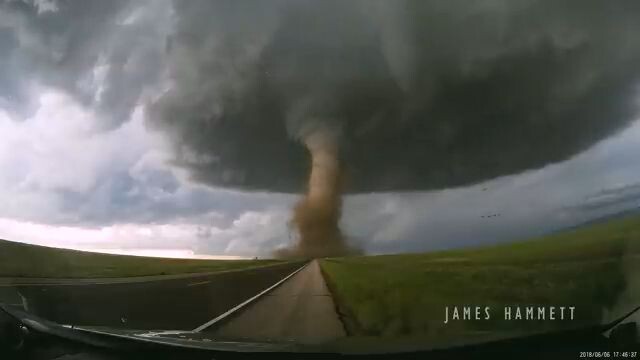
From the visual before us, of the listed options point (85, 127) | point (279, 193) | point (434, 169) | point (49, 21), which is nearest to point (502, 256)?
point (434, 169)

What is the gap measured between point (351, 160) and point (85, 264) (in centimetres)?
134

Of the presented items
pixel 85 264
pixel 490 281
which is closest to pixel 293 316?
pixel 490 281

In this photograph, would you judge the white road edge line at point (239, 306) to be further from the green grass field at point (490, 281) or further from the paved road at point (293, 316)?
the green grass field at point (490, 281)

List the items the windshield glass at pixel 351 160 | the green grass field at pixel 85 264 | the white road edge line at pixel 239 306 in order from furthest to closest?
1. the green grass field at pixel 85 264
2. the white road edge line at pixel 239 306
3. the windshield glass at pixel 351 160

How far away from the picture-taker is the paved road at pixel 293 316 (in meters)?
2.79

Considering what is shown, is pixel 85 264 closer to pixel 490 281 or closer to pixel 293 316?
pixel 293 316

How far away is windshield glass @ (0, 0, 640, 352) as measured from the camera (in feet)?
8.63

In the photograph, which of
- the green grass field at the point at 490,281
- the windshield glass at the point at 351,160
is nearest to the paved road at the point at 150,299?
the windshield glass at the point at 351,160

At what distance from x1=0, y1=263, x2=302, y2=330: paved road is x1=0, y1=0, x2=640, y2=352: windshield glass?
11 millimetres

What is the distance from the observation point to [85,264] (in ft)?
10.2

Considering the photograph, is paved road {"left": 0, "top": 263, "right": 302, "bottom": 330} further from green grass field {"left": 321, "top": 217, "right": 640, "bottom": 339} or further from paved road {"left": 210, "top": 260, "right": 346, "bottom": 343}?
green grass field {"left": 321, "top": 217, "right": 640, "bottom": 339}

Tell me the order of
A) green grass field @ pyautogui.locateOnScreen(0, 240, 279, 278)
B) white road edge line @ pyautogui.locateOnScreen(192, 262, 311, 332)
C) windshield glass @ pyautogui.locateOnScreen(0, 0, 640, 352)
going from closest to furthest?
windshield glass @ pyautogui.locateOnScreen(0, 0, 640, 352) → white road edge line @ pyautogui.locateOnScreen(192, 262, 311, 332) → green grass field @ pyautogui.locateOnScreen(0, 240, 279, 278)

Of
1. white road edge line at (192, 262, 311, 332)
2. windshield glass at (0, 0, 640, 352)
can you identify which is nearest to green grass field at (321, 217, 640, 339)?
windshield glass at (0, 0, 640, 352)

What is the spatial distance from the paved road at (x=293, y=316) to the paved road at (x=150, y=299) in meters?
0.06
